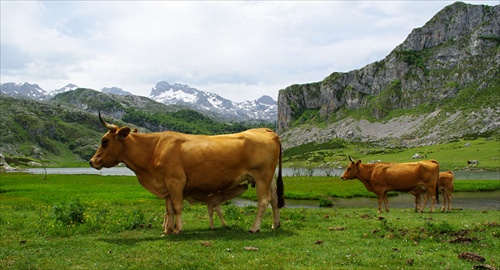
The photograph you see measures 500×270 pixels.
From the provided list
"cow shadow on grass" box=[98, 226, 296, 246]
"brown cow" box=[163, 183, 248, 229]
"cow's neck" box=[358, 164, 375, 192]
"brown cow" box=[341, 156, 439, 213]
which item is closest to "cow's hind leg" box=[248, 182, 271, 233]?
"cow shadow on grass" box=[98, 226, 296, 246]

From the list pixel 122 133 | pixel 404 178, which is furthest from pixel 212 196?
pixel 404 178

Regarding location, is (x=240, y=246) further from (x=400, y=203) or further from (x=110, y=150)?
(x=400, y=203)

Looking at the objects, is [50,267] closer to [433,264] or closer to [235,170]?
[235,170]

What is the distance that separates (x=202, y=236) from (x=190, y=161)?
2.54 metres

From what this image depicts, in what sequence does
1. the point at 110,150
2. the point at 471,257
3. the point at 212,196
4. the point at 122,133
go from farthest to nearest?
the point at 212,196 < the point at 110,150 < the point at 122,133 < the point at 471,257

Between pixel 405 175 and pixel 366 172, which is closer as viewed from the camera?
pixel 405 175

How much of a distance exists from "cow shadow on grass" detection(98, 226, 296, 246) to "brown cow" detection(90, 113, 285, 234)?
1.40 ft

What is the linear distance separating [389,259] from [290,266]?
266 centimetres

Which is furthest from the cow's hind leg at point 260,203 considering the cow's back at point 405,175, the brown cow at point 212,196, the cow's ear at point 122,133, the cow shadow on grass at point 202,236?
the cow's back at point 405,175

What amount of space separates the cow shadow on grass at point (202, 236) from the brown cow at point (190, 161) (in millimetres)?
426

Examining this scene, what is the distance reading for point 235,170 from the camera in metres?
12.7

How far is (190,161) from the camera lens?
12.5 m

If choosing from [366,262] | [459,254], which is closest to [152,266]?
[366,262]

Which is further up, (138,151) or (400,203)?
(138,151)
